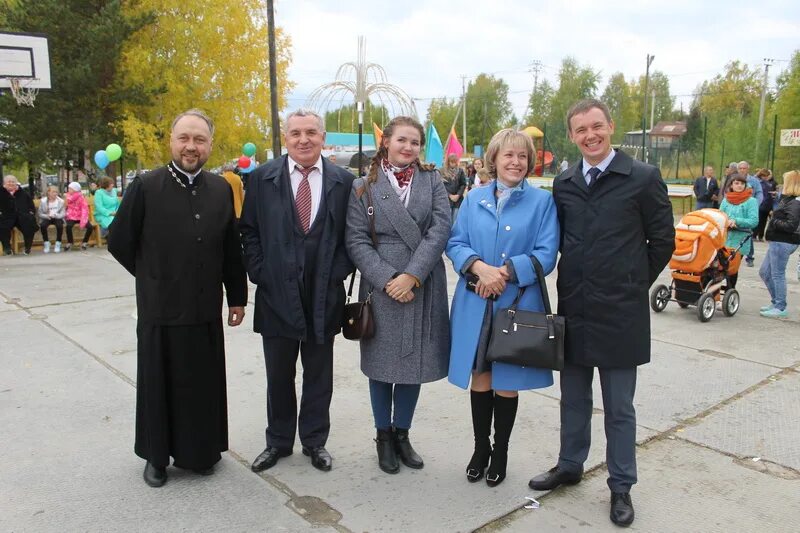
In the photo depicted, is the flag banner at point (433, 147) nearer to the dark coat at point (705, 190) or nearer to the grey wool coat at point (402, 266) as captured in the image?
the dark coat at point (705, 190)

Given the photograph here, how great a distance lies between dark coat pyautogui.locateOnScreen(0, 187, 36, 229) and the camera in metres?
12.0

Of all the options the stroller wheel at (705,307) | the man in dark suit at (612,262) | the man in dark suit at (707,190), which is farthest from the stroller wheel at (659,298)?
the man in dark suit at (707,190)

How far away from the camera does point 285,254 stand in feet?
10.5

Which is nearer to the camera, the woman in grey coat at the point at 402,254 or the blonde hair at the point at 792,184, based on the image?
the woman in grey coat at the point at 402,254

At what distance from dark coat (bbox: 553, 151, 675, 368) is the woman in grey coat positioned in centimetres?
68

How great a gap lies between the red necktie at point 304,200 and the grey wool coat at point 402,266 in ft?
0.70

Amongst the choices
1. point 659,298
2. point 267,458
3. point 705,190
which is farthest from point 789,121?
point 267,458

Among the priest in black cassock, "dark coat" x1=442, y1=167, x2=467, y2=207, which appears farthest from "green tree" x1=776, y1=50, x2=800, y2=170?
the priest in black cassock

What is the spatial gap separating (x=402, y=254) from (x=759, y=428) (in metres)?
2.57

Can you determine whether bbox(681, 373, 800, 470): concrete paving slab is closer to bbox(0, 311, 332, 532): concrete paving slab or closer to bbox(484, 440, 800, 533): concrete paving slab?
bbox(484, 440, 800, 533): concrete paving slab

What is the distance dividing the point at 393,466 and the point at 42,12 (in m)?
17.4

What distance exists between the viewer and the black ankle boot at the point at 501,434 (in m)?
3.13

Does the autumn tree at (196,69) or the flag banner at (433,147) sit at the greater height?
the autumn tree at (196,69)

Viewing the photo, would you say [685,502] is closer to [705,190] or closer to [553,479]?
[553,479]
